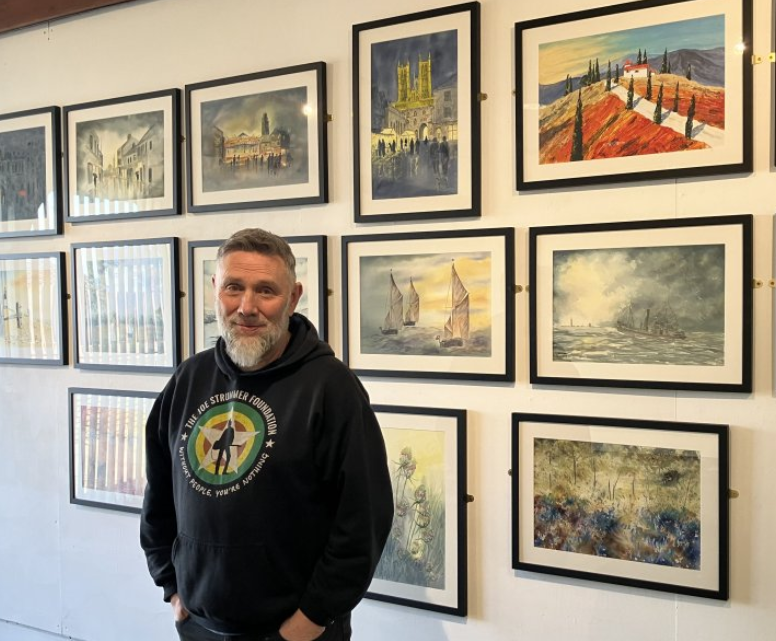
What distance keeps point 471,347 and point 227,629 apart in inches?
35.9

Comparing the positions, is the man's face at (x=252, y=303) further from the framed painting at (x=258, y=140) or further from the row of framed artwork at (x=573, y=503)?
the framed painting at (x=258, y=140)

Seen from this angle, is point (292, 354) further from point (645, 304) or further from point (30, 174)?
point (30, 174)

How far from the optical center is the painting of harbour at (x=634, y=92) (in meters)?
1.65

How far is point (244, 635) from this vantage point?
147 cm

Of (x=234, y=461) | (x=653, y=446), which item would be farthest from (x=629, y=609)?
(x=234, y=461)

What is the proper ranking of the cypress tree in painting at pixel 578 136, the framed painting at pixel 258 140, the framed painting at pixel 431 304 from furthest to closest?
1. the framed painting at pixel 258 140
2. the framed painting at pixel 431 304
3. the cypress tree in painting at pixel 578 136

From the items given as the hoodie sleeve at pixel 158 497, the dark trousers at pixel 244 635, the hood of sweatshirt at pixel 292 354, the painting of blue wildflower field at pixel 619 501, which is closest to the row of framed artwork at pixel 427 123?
the hood of sweatshirt at pixel 292 354

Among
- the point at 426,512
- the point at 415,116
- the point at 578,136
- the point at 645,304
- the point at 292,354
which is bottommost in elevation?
the point at 426,512

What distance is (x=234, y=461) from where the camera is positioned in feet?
4.84

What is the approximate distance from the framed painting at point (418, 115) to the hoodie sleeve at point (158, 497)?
816 millimetres

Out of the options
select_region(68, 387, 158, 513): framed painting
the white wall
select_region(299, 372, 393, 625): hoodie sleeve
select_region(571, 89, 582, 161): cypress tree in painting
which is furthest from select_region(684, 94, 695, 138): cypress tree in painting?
select_region(68, 387, 158, 513): framed painting

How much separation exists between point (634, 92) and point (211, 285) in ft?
4.53

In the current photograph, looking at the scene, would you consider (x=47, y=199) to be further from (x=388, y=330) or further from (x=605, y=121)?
(x=605, y=121)

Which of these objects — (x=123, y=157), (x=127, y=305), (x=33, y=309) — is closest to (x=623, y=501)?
(x=127, y=305)
